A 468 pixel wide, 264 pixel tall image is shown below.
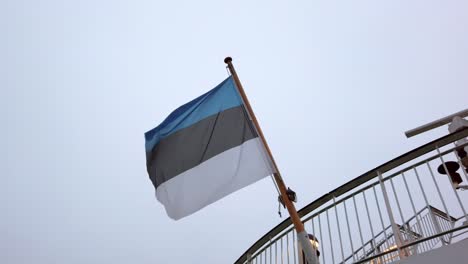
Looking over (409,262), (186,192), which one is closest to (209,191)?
(186,192)

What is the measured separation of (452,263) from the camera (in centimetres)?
325

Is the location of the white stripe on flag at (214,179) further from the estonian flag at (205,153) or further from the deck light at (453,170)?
the deck light at (453,170)

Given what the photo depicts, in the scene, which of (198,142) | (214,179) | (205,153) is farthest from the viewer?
(198,142)

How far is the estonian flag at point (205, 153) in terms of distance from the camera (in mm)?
4086

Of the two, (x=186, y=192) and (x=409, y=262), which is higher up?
(x=186, y=192)

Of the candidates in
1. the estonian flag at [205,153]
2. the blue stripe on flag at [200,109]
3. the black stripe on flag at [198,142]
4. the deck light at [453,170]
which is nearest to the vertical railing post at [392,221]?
the deck light at [453,170]

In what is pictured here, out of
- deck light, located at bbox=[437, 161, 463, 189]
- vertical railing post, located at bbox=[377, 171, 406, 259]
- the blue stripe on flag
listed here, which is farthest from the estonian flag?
deck light, located at bbox=[437, 161, 463, 189]

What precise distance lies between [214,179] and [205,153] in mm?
367

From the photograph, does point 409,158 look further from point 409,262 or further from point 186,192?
point 186,192

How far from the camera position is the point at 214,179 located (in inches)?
165

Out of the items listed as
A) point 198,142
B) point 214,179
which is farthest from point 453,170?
point 198,142

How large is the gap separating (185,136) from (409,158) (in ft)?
8.32

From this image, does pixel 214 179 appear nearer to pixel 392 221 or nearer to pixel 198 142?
pixel 198 142

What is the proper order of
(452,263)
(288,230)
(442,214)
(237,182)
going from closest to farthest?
(452,263)
(237,182)
(288,230)
(442,214)
